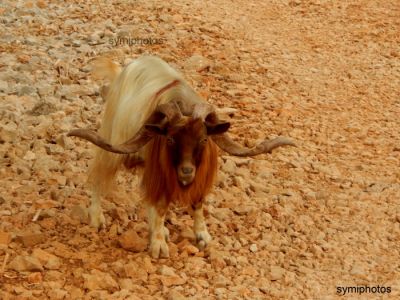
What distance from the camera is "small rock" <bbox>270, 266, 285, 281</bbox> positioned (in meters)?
6.44

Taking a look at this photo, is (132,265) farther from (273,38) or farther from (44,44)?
(273,38)

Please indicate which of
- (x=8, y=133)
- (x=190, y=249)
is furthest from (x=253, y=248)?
(x=8, y=133)

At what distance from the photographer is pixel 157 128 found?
5.65 meters

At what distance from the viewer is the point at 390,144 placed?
963cm

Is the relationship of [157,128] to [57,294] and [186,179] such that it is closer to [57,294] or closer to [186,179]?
[186,179]

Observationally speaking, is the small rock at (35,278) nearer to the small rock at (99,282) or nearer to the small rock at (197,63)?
the small rock at (99,282)

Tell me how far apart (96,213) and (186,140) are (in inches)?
70.6

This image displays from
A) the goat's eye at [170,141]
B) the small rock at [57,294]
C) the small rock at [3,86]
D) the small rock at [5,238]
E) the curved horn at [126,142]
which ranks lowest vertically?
the small rock at [57,294]

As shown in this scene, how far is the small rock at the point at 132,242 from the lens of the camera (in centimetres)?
648

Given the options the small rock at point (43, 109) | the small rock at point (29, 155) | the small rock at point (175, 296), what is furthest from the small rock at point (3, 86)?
the small rock at point (175, 296)

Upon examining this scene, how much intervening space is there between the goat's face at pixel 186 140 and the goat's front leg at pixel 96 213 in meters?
1.51

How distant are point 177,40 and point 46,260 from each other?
6.87 metres

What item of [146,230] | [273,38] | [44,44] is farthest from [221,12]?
[146,230]

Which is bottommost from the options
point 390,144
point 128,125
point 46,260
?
point 46,260
